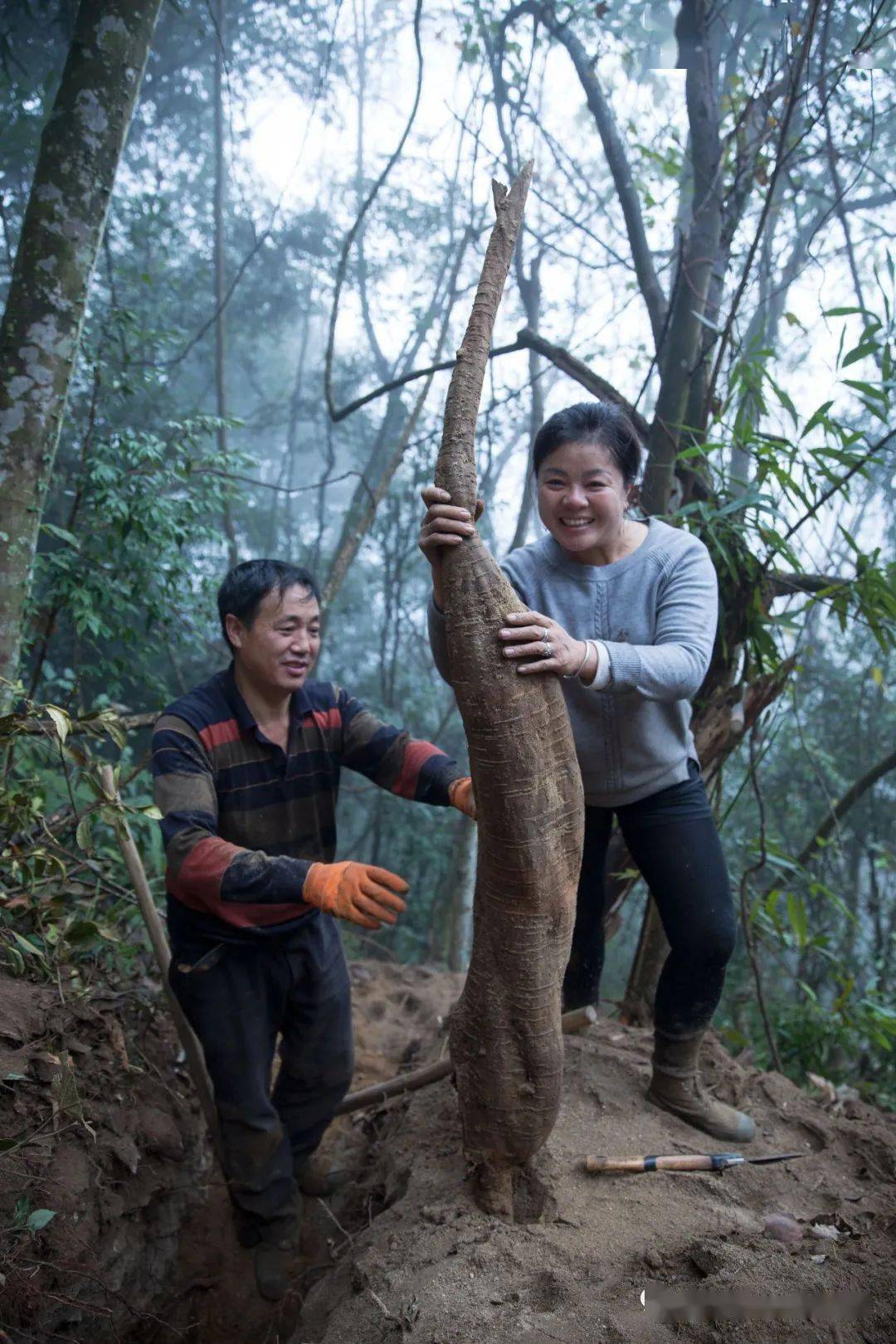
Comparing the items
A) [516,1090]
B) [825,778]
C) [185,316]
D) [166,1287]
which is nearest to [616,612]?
[516,1090]

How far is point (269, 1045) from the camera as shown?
8.39ft

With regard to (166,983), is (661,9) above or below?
above

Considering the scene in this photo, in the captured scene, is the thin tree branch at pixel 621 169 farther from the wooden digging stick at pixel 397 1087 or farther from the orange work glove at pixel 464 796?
the wooden digging stick at pixel 397 1087

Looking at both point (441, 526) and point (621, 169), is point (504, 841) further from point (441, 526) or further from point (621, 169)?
point (621, 169)

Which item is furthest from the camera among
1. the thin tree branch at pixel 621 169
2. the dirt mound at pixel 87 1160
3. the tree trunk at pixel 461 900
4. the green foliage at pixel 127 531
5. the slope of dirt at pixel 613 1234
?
the tree trunk at pixel 461 900

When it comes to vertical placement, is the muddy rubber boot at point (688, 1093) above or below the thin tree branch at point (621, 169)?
below

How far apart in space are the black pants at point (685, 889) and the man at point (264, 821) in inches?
18.8

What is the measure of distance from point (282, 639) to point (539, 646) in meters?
0.86

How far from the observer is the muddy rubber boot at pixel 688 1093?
2295mm

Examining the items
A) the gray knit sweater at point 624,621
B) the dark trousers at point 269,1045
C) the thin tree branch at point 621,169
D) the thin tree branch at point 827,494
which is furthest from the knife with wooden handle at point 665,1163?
the thin tree branch at point 621,169

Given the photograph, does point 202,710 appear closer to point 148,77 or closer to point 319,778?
point 319,778

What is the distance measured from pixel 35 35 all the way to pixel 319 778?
30.1 ft

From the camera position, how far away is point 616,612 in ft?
6.97

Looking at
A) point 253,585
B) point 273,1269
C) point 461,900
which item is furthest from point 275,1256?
point 461,900
